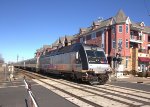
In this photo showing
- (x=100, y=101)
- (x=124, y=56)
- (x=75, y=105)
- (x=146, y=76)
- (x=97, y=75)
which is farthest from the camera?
(x=124, y=56)

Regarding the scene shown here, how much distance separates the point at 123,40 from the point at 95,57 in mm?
30927

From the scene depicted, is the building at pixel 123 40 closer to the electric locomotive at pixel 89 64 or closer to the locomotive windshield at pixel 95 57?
the electric locomotive at pixel 89 64

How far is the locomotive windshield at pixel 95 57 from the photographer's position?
2300cm

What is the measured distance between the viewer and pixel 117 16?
55375mm

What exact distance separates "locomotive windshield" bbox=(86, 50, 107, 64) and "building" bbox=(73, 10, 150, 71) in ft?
87.7

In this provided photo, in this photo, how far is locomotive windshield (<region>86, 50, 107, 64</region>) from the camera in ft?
75.5

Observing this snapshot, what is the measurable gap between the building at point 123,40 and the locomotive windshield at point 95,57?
87.7 ft

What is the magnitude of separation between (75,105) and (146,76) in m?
30.7

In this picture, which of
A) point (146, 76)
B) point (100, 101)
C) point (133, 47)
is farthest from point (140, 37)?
point (100, 101)

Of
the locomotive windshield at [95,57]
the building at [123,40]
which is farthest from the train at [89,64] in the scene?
the building at [123,40]

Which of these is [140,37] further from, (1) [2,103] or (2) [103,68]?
(1) [2,103]

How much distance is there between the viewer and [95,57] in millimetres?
23406

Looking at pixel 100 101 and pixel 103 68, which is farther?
pixel 103 68

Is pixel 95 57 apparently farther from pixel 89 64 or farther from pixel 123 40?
pixel 123 40
